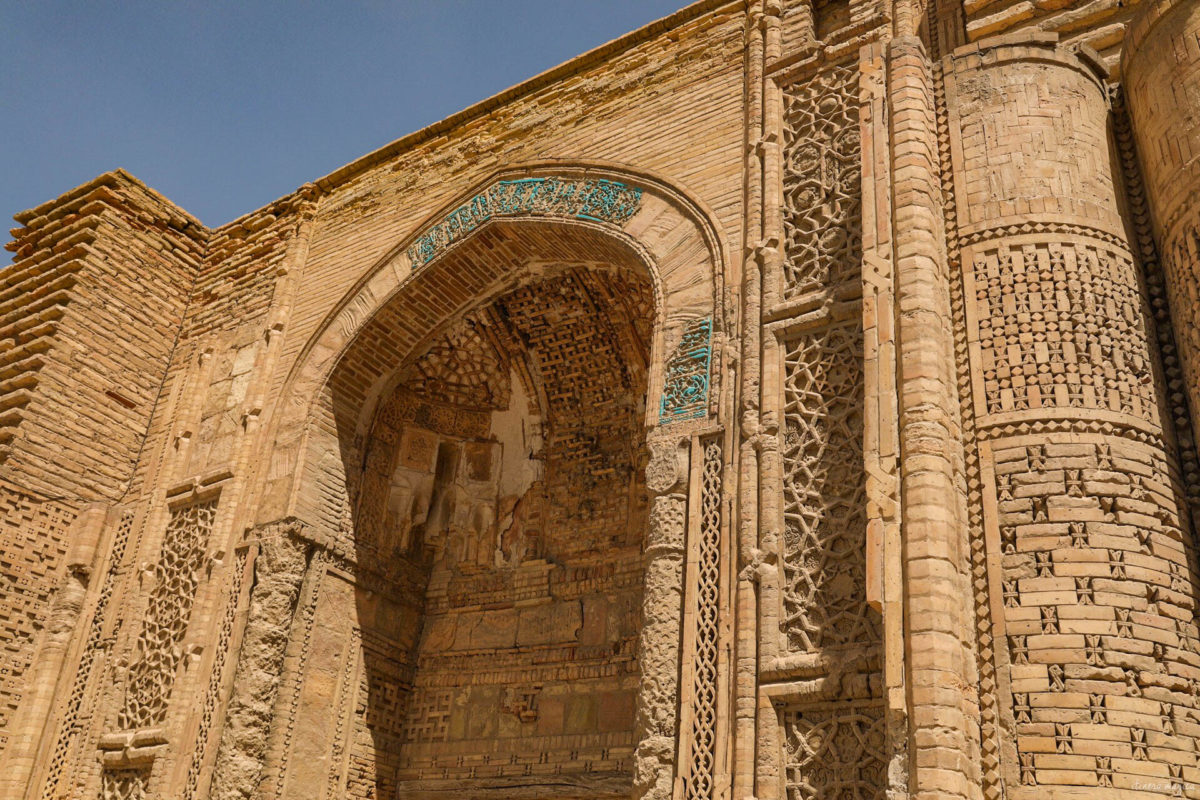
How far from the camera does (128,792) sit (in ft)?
23.6

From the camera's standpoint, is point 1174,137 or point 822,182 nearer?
point 1174,137

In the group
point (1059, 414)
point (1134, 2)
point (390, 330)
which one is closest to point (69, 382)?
point (390, 330)

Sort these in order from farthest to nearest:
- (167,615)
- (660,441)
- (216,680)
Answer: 1. (167,615)
2. (216,680)
3. (660,441)

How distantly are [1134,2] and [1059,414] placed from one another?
2.65m

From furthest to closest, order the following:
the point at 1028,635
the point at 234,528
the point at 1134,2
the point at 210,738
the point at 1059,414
→ the point at 234,528 < the point at 210,738 < the point at 1134,2 < the point at 1059,414 < the point at 1028,635

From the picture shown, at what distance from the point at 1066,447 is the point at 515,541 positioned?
504cm

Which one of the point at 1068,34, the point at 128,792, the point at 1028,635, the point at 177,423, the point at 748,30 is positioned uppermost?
the point at 748,30

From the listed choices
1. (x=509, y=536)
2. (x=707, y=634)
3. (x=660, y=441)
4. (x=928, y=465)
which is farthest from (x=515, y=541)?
(x=928, y=465)

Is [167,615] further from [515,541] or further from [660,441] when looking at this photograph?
[660,441]

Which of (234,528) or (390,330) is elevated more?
(390,330)

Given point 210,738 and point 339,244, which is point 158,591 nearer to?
point 210,738

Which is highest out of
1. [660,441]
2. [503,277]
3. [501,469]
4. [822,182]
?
[503,277]

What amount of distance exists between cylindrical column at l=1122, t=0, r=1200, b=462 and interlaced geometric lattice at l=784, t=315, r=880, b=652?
1472mm

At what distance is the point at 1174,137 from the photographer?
17.0ft
